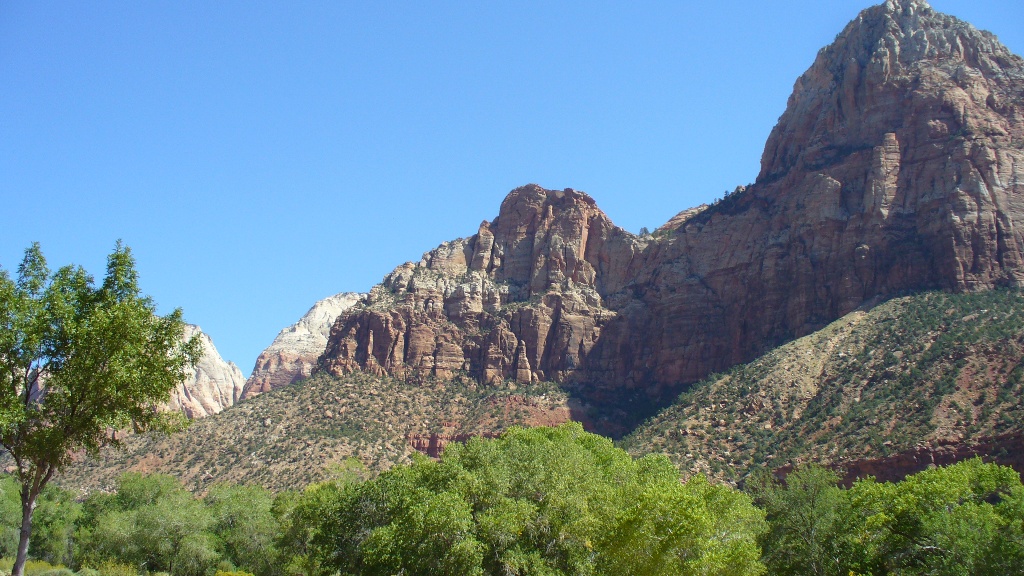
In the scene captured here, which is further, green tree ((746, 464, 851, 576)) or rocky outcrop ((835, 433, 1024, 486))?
rocky outcrop ((835, 433, 1024, 486))

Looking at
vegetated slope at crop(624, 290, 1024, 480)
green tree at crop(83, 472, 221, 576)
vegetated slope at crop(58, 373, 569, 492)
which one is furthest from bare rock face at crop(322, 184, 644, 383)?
green tree at crop(83, 472, 221, 576)

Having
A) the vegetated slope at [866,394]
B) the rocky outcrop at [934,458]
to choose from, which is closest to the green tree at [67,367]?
the rocky outcrop at [934,458]

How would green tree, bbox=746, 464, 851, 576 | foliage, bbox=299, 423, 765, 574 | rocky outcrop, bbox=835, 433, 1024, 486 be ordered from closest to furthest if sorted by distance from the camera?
foliage, bbox=299, 423, 765, 574 < green tree, bbox=746, 464, 851, 576 < rocky outcrop, bbox=835, 433, 1024, 486

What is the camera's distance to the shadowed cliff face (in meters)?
92.0

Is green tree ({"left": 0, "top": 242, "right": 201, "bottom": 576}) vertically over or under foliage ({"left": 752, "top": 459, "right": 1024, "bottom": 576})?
over

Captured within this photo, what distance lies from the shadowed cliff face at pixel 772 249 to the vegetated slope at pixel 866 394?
9212mm

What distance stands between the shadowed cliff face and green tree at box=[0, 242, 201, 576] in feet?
281

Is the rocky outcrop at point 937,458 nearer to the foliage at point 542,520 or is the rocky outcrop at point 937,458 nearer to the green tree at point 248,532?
the foliage at point 542,520

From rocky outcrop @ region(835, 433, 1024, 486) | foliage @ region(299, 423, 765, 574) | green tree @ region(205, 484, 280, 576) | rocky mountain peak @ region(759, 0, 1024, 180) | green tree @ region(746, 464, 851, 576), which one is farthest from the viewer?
rocky mountain peak @ region(759, 0, 1024, 180)

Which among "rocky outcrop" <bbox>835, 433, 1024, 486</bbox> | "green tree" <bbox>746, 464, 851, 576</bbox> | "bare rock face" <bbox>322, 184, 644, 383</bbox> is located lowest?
"green tree" <bbox>746, 464, 851, 576</bbox>

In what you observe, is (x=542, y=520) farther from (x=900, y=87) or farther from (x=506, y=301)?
(x=506, y=301)

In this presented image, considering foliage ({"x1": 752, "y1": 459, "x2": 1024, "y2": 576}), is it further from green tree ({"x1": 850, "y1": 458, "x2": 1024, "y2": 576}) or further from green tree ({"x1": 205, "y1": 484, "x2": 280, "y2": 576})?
green tree ({"x1": 205, "y1": 484, "x2": 280, "y2": 576})

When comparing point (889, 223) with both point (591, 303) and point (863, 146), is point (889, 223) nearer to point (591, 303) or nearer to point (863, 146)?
point (863, 146)

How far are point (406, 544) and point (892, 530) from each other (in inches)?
886
